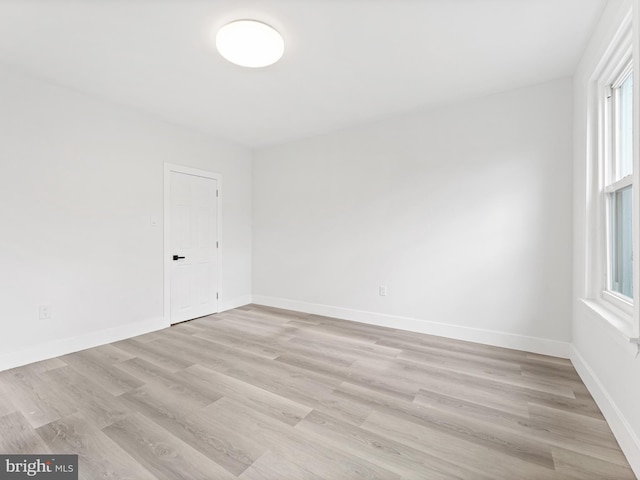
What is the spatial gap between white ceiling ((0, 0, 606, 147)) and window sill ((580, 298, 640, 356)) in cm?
198

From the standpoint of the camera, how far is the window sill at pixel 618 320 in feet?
4.79

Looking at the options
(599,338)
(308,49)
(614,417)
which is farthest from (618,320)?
(308,49)

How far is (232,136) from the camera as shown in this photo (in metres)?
4.39

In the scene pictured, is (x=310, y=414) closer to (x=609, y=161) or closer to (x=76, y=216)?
(x=609, y=161)

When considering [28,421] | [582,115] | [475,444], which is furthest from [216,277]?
[582,115]

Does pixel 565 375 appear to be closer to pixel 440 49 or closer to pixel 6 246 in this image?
pixel 440 49

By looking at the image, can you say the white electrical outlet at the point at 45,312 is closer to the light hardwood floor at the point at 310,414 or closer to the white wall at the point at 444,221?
the light hardwood floor at the point at 310,414

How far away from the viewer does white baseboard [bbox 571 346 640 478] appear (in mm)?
1460

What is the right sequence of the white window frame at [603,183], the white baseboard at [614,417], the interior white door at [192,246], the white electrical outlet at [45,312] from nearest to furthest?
the white baseboard at [614,417] → the white window frame at [603,183] → the white electrical outlet at [45,312] → the interior white door at [192,246]

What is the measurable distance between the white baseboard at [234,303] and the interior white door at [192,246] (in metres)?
0.12

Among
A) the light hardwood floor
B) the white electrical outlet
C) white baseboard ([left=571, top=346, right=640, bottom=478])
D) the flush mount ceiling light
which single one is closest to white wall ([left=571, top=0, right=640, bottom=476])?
white baseboard ([left=571, top=346, right=640, bottom=478])

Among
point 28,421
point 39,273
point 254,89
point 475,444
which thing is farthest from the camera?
point 254,89

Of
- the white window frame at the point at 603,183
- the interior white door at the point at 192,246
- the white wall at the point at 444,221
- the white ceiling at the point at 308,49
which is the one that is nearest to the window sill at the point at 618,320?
the white window frame at the point at 603,183

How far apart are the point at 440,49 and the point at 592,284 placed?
7.16ft
